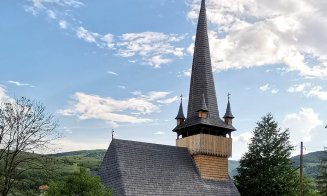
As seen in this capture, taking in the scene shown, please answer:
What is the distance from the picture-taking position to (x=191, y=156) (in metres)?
42.3

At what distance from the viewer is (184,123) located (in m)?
44.4

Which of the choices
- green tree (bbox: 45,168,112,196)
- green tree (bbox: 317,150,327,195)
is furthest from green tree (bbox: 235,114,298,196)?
green tree (bbox: 45,168,112,196)

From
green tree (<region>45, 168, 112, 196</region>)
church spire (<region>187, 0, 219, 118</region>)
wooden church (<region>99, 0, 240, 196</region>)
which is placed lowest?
green tree (<region>45, 168, 112, 196</region>)

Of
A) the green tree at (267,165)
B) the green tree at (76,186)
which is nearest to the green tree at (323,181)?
the green tree at (267,165)

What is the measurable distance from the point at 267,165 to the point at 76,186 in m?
29.0

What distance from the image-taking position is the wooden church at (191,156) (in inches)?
1417

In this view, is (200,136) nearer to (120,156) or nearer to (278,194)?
(120,156)

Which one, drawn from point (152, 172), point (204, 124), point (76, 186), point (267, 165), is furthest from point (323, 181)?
point (76, 186)

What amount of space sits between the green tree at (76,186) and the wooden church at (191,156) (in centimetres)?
922

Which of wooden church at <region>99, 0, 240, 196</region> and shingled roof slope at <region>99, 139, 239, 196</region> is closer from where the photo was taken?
shingled roof slope at <region>99, 139, 239, 196</region>

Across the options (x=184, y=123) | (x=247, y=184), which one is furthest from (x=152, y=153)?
(x=247, y=184)

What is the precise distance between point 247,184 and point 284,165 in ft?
15.6

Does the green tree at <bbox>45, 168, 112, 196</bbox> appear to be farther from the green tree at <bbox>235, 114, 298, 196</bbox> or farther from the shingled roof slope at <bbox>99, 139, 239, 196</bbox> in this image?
the green tree at <bbox>235, 114, 298, 196</bbox>

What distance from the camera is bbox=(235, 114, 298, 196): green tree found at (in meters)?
46.4
